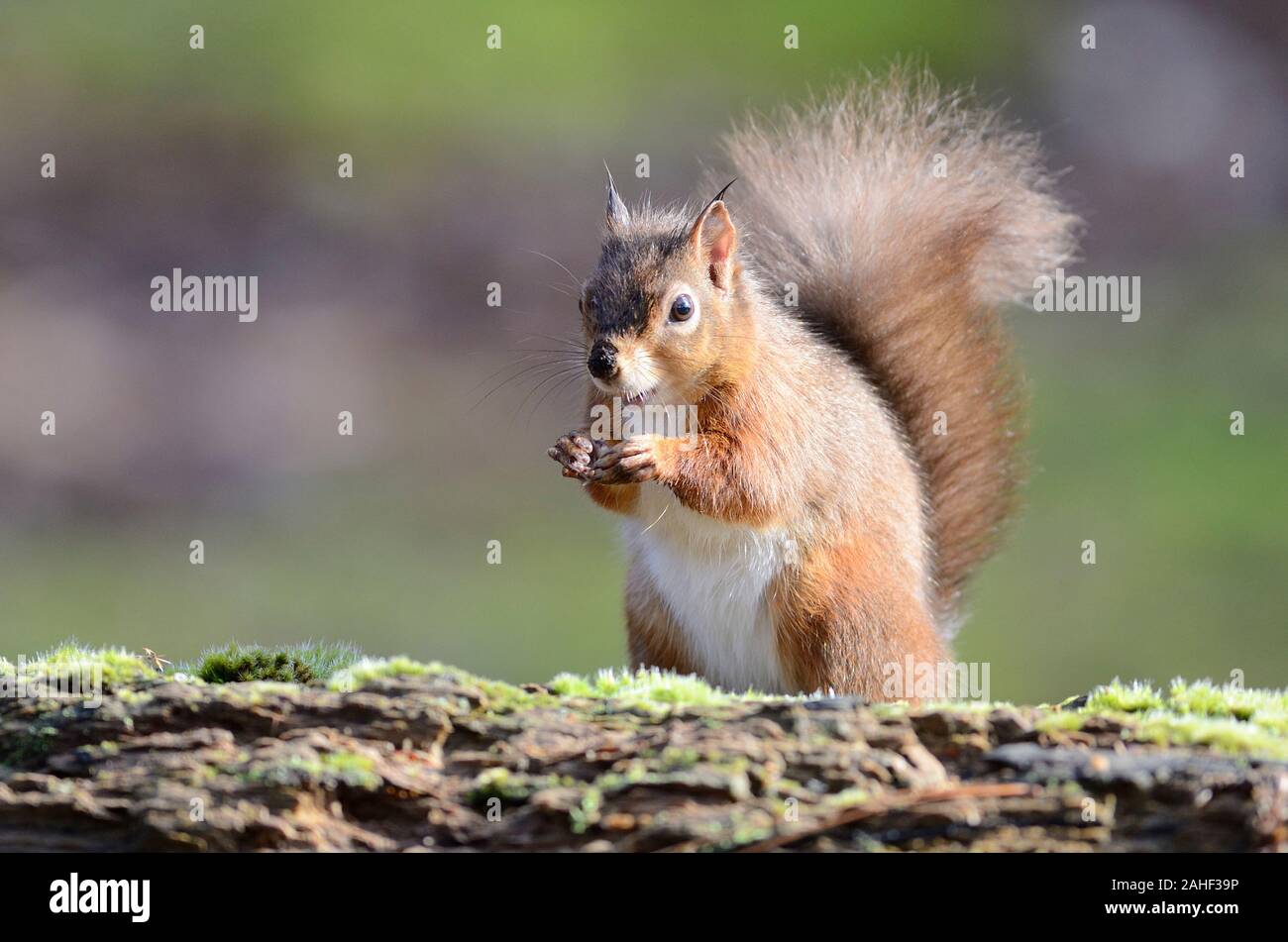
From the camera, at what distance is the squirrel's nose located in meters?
3.32

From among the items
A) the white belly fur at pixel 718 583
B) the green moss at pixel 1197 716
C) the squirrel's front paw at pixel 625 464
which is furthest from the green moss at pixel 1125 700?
the squirrel's front paw at pixel 625 464

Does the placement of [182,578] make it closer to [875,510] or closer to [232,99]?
[232,99]

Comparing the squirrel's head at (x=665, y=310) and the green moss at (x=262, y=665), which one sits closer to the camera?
the green moss at (x=262, y=665)

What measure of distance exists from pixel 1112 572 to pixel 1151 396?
2.09 meters

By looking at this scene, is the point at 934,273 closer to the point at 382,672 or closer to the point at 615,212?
the point at 615,212

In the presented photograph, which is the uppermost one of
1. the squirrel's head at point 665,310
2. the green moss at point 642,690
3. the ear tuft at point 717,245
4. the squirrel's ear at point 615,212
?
the squirrel's ear at point 615,212

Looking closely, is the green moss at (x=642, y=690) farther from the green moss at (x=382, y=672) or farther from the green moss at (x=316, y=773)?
the green moss at (x=316, y=773)

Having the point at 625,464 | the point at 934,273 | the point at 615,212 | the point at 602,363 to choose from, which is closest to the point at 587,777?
the point at 625,464

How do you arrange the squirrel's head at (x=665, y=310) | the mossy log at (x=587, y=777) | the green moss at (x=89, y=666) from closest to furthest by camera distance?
the mossy log at (x=587, y=777), the green moss at (x=89, y=666), the squirrel's head at (x=665, y=310)

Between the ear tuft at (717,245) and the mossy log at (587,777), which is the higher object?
the ear tuft at (717,245)

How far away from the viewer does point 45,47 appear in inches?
436

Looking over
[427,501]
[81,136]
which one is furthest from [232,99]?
[427,501]

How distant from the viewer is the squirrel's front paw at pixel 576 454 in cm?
330

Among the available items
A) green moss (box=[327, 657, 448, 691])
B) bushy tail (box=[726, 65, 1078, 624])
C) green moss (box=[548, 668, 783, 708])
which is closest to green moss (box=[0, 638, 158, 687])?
green moss (box=[327, 657, 448, 691])
